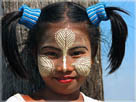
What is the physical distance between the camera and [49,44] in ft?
5.62

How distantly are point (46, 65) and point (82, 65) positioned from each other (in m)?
0.25

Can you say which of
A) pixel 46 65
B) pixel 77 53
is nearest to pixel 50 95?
pixel 46 65

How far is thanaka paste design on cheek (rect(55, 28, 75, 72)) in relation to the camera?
5.56ft

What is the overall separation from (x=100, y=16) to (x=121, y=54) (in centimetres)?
37

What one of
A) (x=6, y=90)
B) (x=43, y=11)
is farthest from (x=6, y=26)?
(x=6, y=90)

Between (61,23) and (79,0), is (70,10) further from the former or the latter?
(79,0)

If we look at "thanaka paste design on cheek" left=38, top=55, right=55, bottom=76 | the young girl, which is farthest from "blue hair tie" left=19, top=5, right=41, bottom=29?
"thanaka paste design on cheek" left=38, top=55, right=55, bottom=76

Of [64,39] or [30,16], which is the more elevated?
[30,16]

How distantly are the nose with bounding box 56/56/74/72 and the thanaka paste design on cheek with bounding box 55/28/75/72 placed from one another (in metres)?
0.02

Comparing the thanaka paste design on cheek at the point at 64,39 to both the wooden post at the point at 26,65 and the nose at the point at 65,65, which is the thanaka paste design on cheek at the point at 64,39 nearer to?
the nose at the point at 65,65

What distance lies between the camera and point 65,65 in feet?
5.42

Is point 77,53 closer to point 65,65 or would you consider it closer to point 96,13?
point 65,65

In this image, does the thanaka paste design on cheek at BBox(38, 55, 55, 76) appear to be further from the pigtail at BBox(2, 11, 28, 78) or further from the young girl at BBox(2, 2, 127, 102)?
the pigtail at BBox(2, 11, 28, 78)

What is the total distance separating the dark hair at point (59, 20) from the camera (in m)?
1.79
